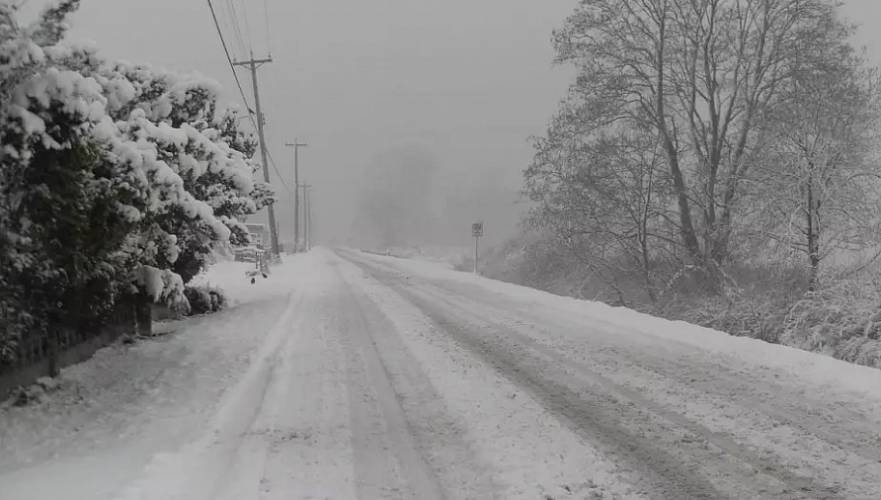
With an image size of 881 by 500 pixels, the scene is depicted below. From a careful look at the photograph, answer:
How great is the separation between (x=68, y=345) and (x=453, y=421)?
470 cm

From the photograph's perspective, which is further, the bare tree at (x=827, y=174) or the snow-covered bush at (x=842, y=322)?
the bare tree at (x=827, y=174)

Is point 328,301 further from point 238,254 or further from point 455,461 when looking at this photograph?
point 238,254

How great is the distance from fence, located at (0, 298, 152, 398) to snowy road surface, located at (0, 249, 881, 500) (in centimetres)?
21

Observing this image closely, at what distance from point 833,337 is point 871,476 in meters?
6.40

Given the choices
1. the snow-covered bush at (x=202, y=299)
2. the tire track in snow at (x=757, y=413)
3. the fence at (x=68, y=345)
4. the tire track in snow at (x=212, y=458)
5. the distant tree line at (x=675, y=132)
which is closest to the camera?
the tire track in snow at (x=212, y=458)

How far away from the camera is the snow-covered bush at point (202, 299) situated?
440 inches

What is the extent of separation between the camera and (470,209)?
102 meters

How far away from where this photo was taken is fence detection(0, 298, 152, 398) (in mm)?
5600

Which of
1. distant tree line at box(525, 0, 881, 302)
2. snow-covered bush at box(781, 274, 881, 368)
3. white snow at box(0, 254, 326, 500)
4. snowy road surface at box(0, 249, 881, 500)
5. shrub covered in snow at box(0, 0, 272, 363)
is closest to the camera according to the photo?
snowy road surface at box(0, 249, 881, 500)

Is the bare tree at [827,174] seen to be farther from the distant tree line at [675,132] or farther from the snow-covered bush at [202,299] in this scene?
the snow-covered bush at [202,299]

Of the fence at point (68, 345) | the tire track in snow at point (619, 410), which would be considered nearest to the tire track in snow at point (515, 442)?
the tire track in snow at point (619, 410)

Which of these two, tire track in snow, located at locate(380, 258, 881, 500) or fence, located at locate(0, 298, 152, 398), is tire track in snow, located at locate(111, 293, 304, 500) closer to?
fence, located at locate(0, 298, 152, 398)

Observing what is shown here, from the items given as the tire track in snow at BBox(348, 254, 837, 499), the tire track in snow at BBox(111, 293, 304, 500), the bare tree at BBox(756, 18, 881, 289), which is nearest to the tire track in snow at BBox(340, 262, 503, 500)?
the tire track in snow at BBox(348, 254, 837, 499)

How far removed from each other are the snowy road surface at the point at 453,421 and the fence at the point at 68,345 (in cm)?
21
